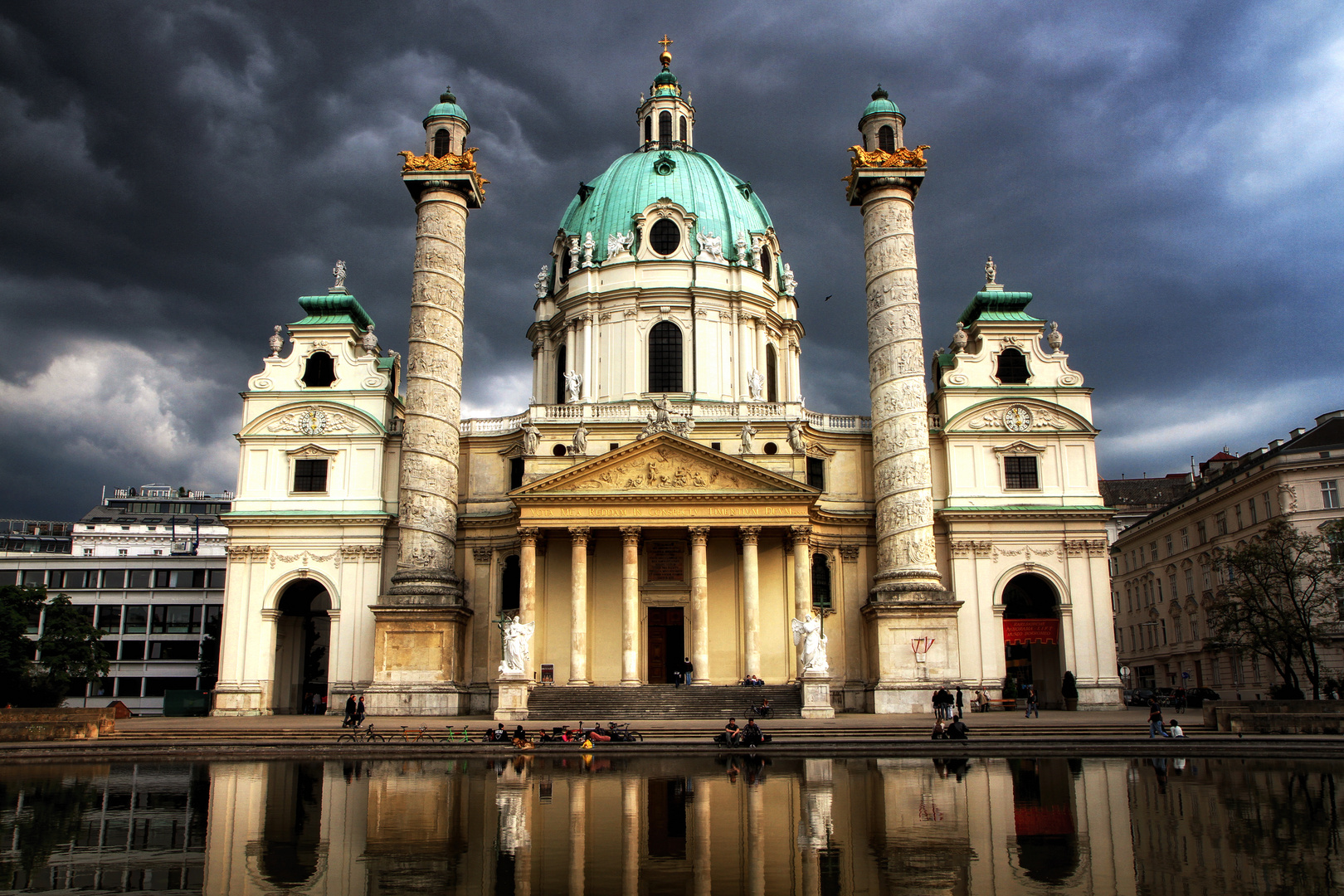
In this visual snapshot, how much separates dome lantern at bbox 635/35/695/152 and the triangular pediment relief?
23.2 m

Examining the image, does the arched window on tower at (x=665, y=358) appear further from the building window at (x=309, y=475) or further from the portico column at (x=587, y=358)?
the building window at (x=309, y=475)

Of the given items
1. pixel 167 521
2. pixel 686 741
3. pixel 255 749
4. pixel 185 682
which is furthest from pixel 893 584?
pixel 167 521

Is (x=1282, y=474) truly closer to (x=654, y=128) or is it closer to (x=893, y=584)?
(x=893, y=584)

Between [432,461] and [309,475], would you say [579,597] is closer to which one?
[432,461]

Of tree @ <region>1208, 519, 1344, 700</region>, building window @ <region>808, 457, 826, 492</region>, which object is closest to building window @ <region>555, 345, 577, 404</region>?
building window @ <region>808, 457, 826, 492</region>

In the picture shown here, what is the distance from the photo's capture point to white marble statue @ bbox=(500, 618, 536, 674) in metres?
35.3

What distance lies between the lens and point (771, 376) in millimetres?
53594

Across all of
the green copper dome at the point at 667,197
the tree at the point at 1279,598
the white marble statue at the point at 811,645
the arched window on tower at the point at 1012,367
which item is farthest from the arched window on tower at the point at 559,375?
the tree at the point at 1279,598

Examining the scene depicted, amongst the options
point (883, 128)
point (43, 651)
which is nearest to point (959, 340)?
point (883, 128)

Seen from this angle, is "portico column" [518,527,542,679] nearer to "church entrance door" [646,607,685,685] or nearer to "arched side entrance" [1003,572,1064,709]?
"church entrance door" [646,607,685,685]

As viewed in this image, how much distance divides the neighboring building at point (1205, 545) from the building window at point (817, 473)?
16.7 metres

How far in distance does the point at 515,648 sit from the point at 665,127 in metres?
34.0

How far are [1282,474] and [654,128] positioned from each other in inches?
1407

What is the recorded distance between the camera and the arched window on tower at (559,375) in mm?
53094
